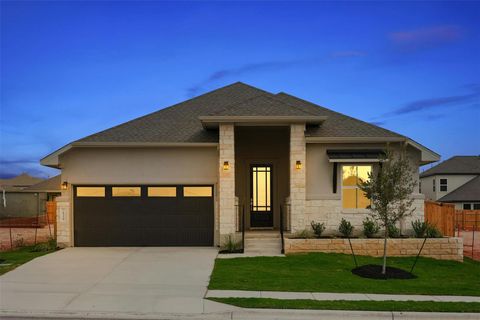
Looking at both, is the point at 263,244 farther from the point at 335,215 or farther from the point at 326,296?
the point at 326,296

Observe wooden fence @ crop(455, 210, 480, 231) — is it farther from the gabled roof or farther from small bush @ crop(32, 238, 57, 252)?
small bush @ crop(32, 238, 57, 252)

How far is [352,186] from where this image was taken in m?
15.8

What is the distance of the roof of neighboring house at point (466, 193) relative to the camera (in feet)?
124

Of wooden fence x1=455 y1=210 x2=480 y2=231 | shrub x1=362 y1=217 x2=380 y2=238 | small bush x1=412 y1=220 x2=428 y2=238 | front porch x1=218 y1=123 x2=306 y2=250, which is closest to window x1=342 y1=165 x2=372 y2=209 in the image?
shrub x1=362 y1=217 x2=380 y2=238

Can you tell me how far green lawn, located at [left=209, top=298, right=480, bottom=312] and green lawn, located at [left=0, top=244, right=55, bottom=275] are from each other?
6.95 m

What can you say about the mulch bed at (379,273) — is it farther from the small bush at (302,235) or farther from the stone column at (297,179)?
the stone column at (297,179)

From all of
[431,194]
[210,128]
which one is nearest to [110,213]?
[210,128]

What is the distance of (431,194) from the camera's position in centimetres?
4488

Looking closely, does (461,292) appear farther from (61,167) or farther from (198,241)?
(61,167)

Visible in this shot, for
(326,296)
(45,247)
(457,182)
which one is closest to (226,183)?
(45,247)

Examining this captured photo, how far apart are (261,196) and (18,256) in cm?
896

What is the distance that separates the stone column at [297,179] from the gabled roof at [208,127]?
63 centimetres

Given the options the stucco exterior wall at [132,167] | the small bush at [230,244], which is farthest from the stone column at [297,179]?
the stucco exterior wall at [132,167]

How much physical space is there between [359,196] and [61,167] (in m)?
11.0
